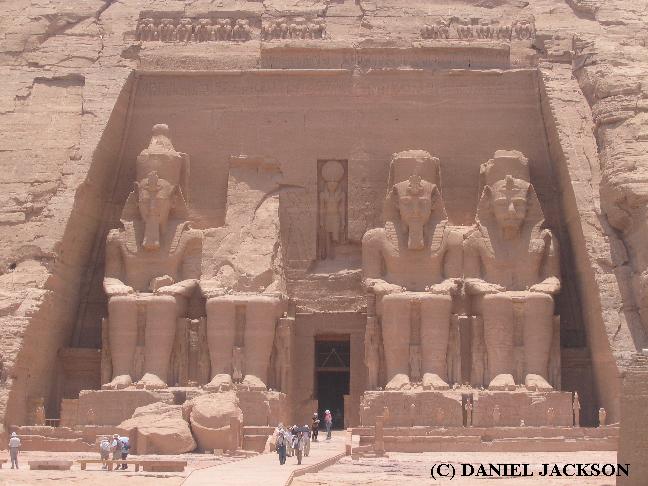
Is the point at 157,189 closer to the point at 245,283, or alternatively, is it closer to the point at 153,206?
the point at 153,206

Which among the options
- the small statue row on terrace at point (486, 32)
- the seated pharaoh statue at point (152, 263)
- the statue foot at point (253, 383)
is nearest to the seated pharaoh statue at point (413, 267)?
the statue foot at point (253, 383)

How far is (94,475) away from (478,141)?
10.9 meters

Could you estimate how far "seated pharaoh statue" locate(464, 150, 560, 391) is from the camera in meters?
20.4

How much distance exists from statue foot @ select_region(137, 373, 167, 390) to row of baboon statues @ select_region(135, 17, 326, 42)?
6.49 m

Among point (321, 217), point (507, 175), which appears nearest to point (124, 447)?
point (321, 217)

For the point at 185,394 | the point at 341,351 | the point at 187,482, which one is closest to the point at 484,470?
the point at 187,482

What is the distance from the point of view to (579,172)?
2098 centimetres

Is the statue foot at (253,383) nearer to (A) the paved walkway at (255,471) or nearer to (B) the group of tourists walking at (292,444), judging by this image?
(A) the paved walkway at (255,471)

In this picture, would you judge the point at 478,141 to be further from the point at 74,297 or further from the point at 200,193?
the point at 74,297

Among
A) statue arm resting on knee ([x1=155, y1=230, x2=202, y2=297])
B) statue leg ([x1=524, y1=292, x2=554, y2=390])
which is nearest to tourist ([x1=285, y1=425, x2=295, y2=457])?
statue leg ([x1=524, y1=292, x2=554, y2=390])

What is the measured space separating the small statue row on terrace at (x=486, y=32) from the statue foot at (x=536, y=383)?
6551 millimetres

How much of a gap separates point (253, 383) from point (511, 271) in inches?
181

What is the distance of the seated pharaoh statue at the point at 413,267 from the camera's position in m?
20.5

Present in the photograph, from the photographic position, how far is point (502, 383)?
65.8 ft
